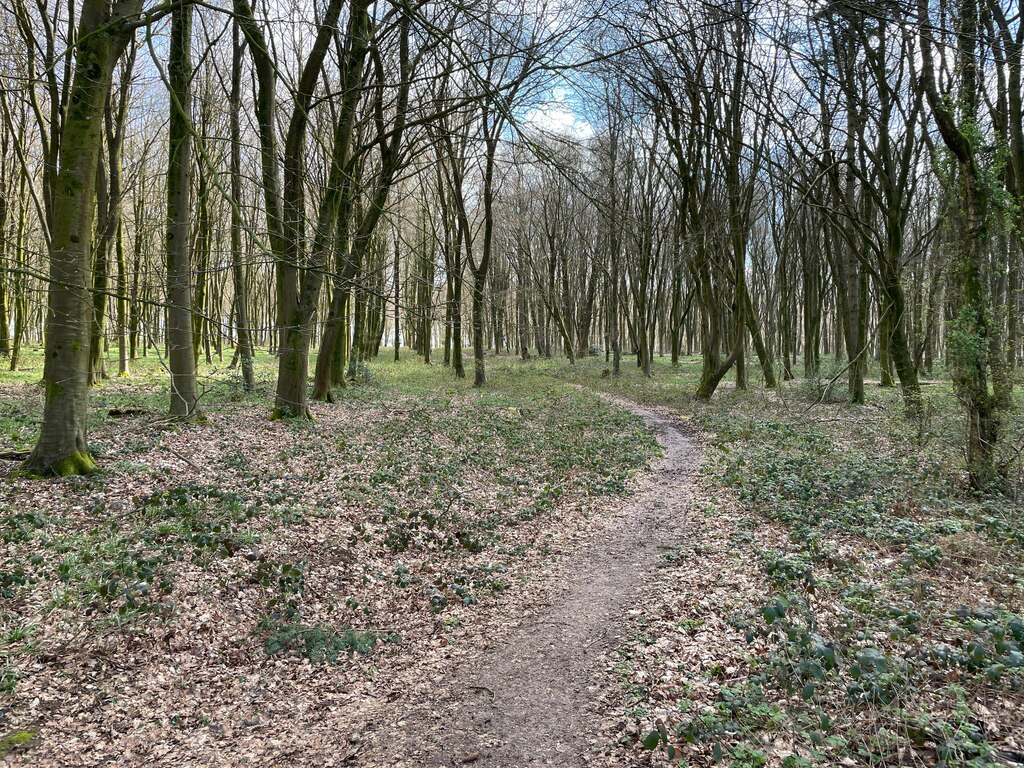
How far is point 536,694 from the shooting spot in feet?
14.7

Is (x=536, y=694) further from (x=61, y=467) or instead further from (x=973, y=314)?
(x=973, y=314)

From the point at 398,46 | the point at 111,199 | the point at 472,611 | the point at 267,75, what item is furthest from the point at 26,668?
the point at 398,46

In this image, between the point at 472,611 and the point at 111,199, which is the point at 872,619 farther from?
the point at 111,199

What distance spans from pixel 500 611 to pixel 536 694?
150 cm

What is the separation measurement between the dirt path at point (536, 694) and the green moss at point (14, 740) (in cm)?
223

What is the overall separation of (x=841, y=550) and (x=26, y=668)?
7.66m

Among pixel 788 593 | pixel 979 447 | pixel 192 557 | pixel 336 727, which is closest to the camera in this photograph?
pixel 336 727

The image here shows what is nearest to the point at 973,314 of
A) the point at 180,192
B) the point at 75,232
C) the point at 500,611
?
the point at 500,611

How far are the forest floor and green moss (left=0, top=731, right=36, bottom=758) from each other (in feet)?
0.04

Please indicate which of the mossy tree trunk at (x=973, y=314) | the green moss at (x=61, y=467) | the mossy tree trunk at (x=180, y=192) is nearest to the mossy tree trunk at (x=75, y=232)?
the green moss at (x=61, y=467)

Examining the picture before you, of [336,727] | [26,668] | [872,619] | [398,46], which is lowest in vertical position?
[336,727]

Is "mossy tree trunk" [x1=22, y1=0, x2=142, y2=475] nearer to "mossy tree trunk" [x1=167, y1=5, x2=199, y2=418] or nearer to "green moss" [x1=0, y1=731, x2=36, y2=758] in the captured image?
"mossy tree trunk" [x1=167, y1=5, x2=199, y2=418]

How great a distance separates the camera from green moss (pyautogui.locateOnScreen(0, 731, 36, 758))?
12.0 ft

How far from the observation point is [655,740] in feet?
11.5
